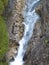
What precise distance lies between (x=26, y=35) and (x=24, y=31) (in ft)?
1.48

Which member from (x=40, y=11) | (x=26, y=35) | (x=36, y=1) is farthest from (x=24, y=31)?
(x=36, y=1)

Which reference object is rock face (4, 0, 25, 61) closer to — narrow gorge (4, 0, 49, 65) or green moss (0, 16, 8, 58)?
narrow gorge (4, 0, 49, 65)

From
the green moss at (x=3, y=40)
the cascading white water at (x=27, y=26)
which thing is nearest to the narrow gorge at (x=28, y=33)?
the cascading white water at (x=27, y=26)

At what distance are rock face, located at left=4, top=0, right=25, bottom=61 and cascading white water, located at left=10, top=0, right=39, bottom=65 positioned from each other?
26 cm

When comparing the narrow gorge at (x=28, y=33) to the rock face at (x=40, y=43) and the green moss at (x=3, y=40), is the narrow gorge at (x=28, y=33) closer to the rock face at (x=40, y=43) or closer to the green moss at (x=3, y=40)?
the rock face at (x=40, y=43)

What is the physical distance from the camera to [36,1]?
16.9 metres

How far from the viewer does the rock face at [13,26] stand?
1418cm

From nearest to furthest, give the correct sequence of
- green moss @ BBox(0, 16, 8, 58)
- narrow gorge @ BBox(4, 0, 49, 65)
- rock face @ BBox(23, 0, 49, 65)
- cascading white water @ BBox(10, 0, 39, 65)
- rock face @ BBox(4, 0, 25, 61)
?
rock face @ BBox(23, 0, 49, 65) → green moss @ BBox(0, 16, 8, 58) → narrow gorge @ BBox(4, 0, 49, 65) → cascading white water @ BBox(10, 0, 39, 65) → rock face @ BBox(4, 0, 25, 61)

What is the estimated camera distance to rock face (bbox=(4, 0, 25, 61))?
46.5 feet

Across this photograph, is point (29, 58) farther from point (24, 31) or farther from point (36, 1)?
point (36, 1)

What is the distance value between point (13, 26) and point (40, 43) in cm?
302

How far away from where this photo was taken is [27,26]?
15.5 m

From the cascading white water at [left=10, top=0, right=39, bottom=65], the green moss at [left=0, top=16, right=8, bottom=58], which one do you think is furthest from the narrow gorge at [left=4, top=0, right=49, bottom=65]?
the green moss at [left=0, top=16, right=8, bottom=58]

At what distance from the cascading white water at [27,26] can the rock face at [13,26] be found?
261 millimetres
